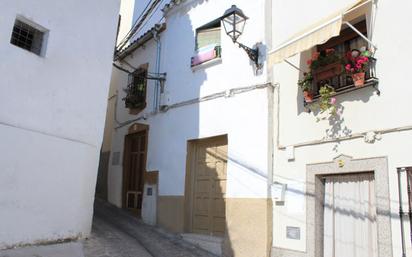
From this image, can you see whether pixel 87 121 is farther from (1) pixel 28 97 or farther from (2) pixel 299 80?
(2) pixel 299 80

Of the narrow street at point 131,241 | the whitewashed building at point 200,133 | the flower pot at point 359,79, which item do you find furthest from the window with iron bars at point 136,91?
the flower pot at point 359,79

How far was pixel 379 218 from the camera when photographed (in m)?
6.07

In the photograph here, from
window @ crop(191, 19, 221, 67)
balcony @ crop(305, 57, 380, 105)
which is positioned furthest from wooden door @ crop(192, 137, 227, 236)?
balcony @ crop(305, 57, 380, 105)

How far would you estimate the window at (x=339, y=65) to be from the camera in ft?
22.8

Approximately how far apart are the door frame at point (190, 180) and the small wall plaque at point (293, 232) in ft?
8.96

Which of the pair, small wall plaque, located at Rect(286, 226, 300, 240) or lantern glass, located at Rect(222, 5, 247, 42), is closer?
small wall plaque, located at Rect(286, 226, 300, 240)

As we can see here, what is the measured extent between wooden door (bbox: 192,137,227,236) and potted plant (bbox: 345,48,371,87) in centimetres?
347

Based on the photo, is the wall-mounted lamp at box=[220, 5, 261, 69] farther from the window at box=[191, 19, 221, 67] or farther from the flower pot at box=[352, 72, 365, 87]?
the flower pot at box=[352, 72, 365, 87]

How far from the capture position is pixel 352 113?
6.78 m

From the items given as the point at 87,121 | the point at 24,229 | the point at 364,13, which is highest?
the point at 364,13

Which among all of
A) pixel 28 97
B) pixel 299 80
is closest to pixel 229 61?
pixel 299 80

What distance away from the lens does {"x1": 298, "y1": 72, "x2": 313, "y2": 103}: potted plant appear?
24.0ft

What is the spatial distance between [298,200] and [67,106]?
4869 millimetres

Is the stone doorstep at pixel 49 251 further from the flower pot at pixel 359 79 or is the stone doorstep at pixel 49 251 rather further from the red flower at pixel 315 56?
the flower pot at pixel 359 79
